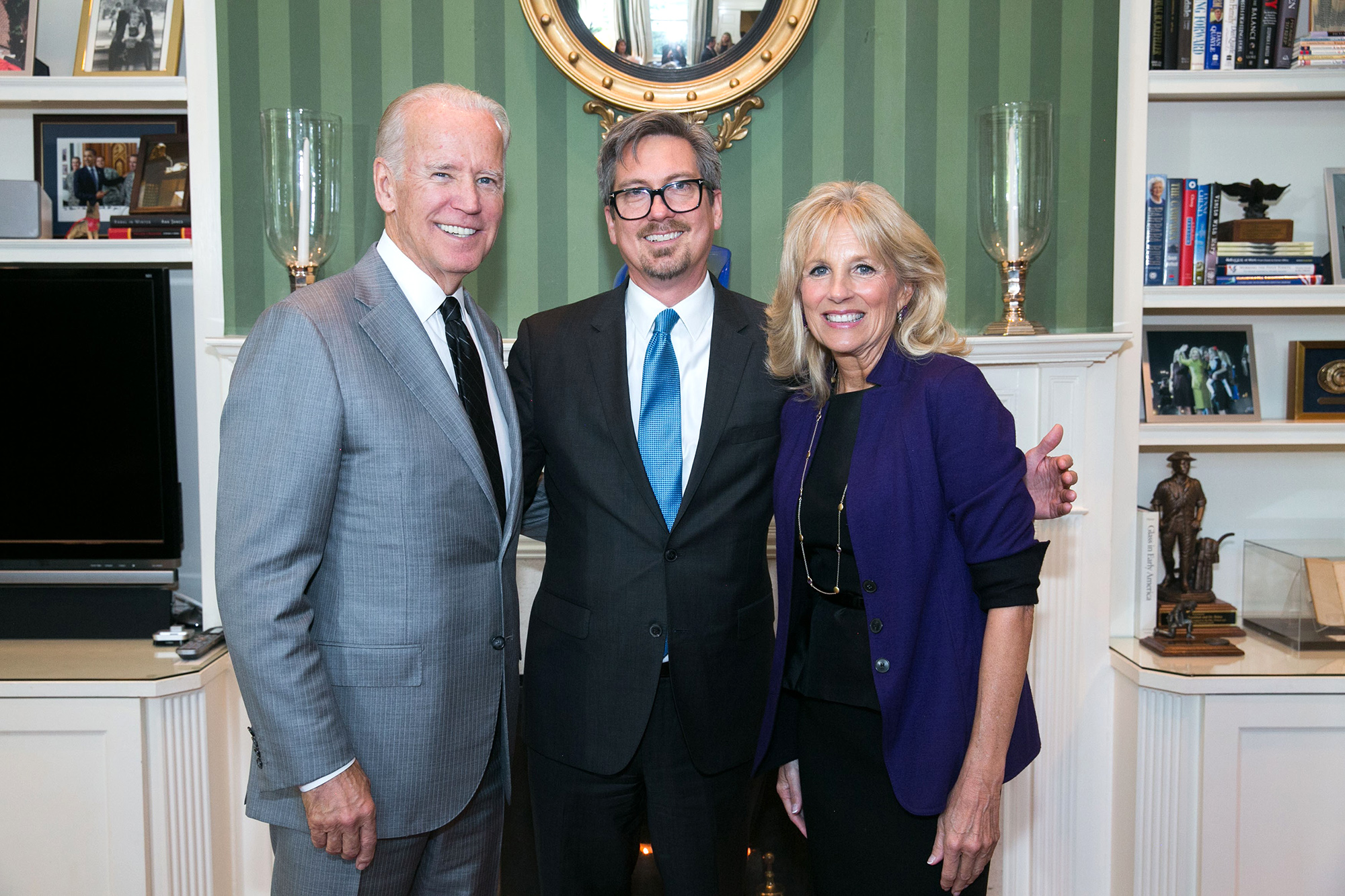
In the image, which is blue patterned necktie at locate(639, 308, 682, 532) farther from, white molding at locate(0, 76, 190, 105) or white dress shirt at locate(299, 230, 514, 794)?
white molding at locate(0, 76, 190, 105)

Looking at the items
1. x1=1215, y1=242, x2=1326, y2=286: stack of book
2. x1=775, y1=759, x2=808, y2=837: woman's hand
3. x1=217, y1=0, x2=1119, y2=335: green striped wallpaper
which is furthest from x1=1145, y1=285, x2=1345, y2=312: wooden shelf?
x1=775, y1=759, x2=808, y2=837: woman's hand

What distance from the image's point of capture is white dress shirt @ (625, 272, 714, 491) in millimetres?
1733

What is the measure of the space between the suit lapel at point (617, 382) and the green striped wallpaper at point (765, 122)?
0.74 metres

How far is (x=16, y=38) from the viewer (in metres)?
2.43

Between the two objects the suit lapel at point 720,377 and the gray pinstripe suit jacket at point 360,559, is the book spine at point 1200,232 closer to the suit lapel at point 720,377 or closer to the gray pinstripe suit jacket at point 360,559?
the suit lapel at point 720,377

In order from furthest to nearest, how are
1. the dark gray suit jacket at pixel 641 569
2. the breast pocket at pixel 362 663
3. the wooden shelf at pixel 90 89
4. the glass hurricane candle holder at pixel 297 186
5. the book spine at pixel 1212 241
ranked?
the book spine at pixel 1212 241
the wooden shelf at pixel 90 89
the glass hurricane candle holder at pixel 297 186
the dark gray suit jacket at pixel 641 569
the breast pocket at pixel 362 663

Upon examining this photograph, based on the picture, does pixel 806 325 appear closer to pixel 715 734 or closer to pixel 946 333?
pixel 946 333

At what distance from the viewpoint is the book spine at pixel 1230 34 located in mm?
2416

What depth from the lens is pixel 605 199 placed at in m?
1.84

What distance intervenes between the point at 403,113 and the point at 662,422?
2.36ft

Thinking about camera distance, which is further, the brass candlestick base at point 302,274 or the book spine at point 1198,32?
the book spine at point 1198,32

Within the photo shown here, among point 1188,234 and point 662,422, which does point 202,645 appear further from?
point 1188,234

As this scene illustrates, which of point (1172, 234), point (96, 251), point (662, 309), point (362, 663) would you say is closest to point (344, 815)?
point (362, 663)

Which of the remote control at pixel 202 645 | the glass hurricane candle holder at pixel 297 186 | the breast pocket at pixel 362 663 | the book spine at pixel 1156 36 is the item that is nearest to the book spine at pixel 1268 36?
the book spine at pixel 1156 36
